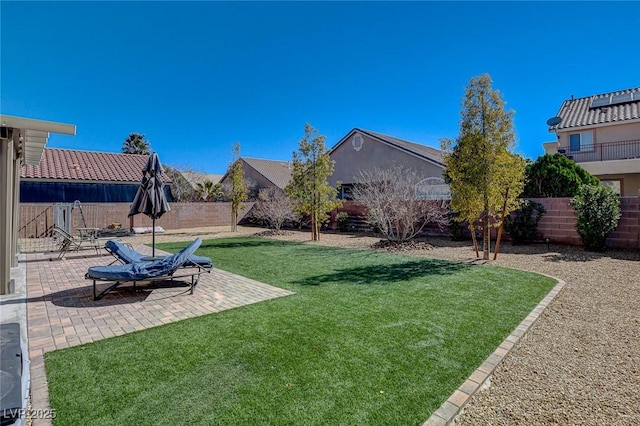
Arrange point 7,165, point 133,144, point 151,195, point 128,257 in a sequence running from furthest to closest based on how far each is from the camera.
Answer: point 133,144
point 151,195
point 128,257
point 7,165

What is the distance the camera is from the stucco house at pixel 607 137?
21.1 meters

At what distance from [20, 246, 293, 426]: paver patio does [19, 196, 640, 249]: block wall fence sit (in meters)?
12.4

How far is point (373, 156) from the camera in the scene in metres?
26.2

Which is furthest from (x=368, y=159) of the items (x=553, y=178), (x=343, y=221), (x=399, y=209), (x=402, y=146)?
(x=553, y=178)

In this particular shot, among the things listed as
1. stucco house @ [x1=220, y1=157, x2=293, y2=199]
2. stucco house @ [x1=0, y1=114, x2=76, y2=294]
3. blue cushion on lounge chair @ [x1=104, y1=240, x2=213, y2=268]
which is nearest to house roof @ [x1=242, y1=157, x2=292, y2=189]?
stucco house @ [x1=220, y1=157, x2=293, y2=199]

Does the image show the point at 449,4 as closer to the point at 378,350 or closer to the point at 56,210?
the point at 378,350

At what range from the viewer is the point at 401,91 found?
59.8ft

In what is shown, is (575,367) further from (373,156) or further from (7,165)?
(373,156)

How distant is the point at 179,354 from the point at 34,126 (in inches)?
219

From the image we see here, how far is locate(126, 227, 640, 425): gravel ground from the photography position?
3.07m

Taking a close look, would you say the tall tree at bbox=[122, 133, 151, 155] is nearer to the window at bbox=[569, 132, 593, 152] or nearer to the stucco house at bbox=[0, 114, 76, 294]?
the stucco house at bbox=[0, 114, 76, 294]

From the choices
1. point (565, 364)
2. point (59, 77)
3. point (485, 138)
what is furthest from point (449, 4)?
point (59, 77)

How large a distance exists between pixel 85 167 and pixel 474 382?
28.6m

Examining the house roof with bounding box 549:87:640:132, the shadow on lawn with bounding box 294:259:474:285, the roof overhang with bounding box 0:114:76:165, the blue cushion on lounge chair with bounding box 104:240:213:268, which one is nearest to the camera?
the roof overhang with bounding box 0:114:76:165
